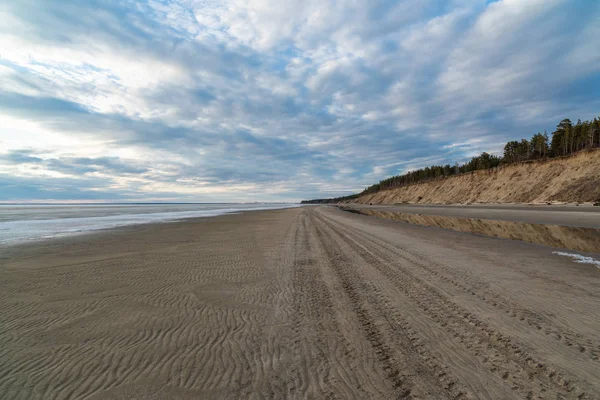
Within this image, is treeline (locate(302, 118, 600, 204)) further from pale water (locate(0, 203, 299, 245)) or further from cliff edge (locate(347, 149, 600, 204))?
pale water (locate(0, 203, 299, 245))

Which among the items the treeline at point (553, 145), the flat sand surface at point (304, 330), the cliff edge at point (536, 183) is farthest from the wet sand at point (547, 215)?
the treeline at point (553, 145)

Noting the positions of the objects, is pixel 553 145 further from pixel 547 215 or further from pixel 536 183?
pixel 547 215

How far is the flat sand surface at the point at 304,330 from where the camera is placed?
9.94 feet

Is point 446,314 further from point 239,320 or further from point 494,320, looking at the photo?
point 239,320

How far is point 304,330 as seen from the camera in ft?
14.3

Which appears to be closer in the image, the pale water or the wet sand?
the pale water

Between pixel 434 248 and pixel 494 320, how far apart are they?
7.10 m

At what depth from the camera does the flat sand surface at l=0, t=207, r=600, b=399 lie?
3029 mm

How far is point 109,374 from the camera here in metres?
3.30

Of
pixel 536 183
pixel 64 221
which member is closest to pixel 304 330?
pixel 64 221

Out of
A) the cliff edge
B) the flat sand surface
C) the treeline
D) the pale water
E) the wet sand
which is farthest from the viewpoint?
the treeline

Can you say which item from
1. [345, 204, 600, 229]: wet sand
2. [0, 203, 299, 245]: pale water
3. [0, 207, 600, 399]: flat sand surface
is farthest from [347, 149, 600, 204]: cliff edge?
[0, 203, 299, 245]: pale water

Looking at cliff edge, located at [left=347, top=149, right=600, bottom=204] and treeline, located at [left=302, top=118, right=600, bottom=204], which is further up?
treeline, located at [left=302, top=118, right=600, bottom=204]

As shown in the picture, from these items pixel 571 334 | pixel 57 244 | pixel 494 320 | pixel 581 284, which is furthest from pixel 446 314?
pixel 57 244
